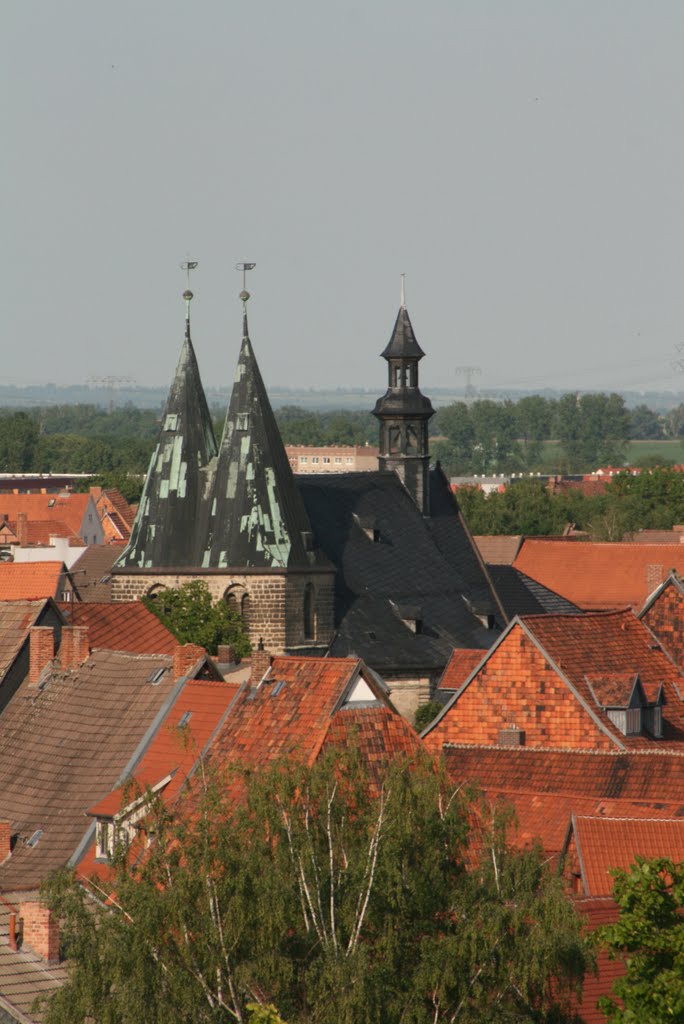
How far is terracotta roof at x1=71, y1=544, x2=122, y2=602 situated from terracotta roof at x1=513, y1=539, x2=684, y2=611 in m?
18.6

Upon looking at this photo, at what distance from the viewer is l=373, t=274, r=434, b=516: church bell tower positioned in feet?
311

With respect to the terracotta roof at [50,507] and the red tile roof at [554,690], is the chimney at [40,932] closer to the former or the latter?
the red tile roof at [554,690]

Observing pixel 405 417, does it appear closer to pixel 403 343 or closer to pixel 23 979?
pixel 403 343

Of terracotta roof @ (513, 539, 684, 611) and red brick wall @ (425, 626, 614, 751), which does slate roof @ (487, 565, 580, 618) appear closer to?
terracotta roof @ (513, 539, 684, 611)

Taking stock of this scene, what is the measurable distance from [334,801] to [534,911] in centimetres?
306

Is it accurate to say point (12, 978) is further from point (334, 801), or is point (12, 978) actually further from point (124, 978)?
point (334, 801)

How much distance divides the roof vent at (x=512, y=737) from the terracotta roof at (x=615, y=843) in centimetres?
1082

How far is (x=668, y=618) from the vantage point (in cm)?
6203

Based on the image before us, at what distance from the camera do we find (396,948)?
117ft

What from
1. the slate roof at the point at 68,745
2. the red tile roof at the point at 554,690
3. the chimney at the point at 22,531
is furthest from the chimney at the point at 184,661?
the chimney at the point at 22,531

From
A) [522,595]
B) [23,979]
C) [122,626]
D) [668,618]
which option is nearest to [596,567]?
[522,595]

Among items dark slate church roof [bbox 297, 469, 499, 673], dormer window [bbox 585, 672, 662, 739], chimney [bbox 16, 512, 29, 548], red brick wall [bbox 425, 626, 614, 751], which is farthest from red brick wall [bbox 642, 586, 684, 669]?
chimney [bbox 16, 512, 29, 548]

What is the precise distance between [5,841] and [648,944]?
16.1 metres

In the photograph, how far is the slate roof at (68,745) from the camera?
46938 mm
